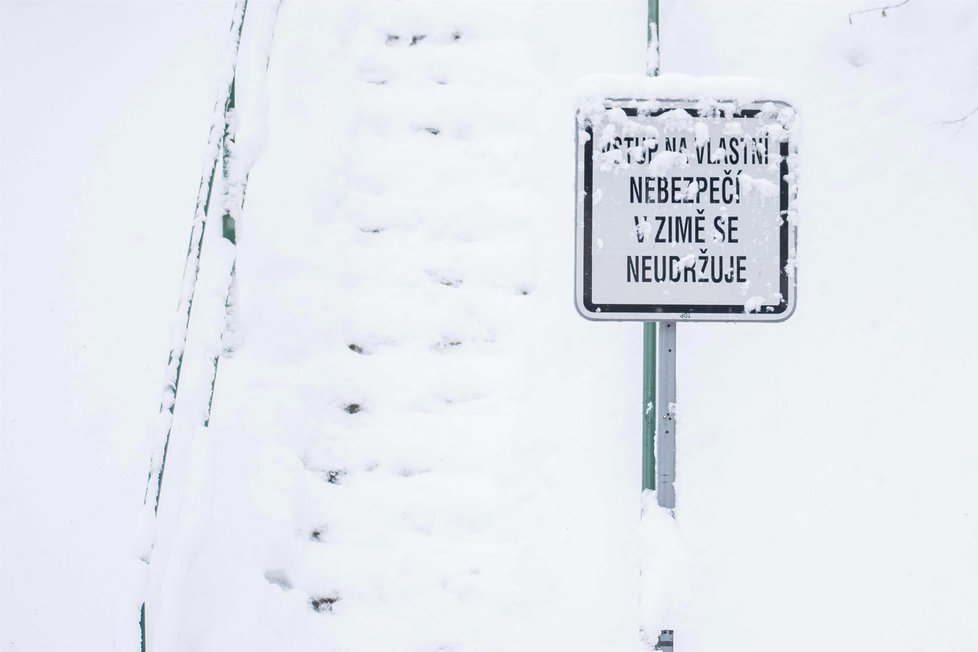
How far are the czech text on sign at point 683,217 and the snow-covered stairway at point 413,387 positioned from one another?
0.98 metres

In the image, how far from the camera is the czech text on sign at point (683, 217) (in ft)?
5.30

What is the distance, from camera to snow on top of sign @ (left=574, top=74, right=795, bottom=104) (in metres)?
1.64

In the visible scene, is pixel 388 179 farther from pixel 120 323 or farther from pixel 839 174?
pixel 839 174

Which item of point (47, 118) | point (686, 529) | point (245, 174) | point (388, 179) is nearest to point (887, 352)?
point (686, 529)

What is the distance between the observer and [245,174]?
2332 millimetres

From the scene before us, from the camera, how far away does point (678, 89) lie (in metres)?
1.65

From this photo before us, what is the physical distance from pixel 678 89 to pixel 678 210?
28cm

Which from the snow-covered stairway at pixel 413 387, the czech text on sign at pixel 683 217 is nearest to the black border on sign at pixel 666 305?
the czech text on sign at pixel 683 217

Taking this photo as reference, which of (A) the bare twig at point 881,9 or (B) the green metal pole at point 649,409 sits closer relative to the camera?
(B) the green metal pole at point 649,409

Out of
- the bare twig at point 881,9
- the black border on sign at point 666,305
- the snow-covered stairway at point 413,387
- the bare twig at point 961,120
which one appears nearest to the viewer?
the black border on sign at point 666,305

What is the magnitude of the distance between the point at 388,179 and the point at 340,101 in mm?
455

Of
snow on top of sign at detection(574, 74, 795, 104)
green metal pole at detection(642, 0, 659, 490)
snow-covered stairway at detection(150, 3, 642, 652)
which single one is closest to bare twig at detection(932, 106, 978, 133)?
snow-covered stairway at detection(150, 3, 642, 652)

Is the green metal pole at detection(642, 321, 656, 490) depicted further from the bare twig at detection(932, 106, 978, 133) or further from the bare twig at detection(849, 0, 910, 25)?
the bare twig at detection(849, 0, 910, 25)

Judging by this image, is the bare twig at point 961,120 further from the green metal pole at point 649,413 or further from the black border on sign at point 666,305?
the green metal pole at point 649,413
